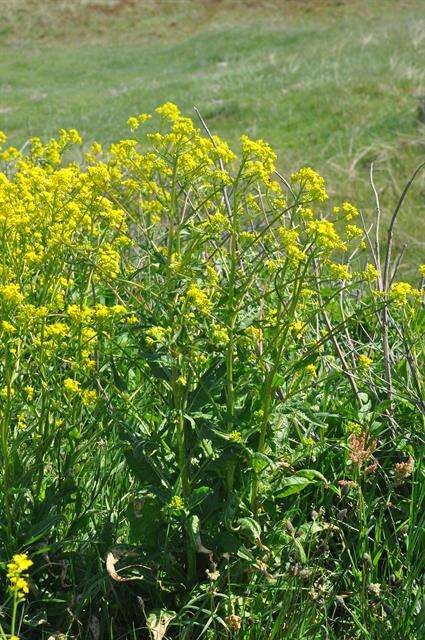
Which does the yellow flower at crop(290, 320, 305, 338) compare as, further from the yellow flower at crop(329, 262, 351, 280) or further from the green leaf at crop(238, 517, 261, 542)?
the green leaf at crop(238, 517, 261, 542)

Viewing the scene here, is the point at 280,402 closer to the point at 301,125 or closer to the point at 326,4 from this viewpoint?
the point at 301,125

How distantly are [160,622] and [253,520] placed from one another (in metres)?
0.37

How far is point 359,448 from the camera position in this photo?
112 inches

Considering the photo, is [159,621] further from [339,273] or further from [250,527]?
[339,273]

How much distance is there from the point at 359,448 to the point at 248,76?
17296 mm

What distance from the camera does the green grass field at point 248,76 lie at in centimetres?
1102

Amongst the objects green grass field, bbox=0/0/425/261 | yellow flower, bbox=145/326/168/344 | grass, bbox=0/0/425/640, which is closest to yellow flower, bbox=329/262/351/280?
grass, bbox=0/0/425/640

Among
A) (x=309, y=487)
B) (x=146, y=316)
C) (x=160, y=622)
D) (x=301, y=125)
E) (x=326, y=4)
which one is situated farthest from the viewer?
(x=326, y=4)

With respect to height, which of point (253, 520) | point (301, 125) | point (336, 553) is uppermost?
point (253, 520)

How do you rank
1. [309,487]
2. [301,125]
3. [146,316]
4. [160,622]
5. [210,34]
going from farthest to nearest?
[210,34] → [301,125] → [309,487] → [146,316] → [160,622]

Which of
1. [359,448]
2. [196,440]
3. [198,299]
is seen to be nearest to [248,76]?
[359,448]

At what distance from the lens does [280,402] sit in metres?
2.69

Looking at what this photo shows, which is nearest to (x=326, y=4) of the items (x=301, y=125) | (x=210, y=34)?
(x=210, y=34)

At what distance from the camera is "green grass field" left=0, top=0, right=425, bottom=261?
36.2 feet
